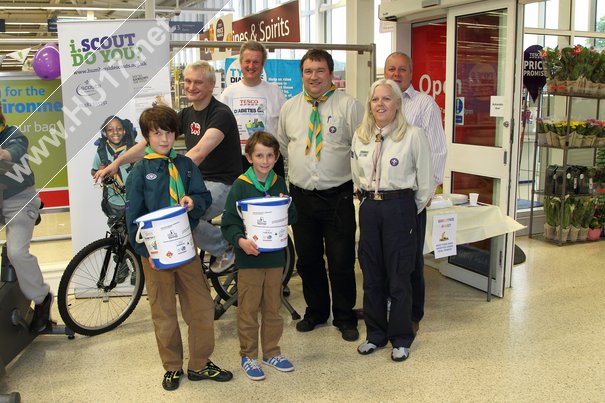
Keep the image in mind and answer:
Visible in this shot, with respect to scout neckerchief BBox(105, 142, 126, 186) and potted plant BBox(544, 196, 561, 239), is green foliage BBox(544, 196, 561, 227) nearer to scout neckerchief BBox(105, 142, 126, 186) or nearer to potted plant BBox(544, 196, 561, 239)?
potted plant BBox(544, 196, 561, 239)

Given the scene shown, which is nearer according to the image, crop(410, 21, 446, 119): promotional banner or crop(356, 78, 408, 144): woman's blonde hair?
crop(356, 78, 408, 144): woman's blonde hair

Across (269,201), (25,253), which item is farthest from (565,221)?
(25,253)

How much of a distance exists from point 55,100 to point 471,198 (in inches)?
128

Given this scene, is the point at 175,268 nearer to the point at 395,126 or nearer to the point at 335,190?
the point at 335,190

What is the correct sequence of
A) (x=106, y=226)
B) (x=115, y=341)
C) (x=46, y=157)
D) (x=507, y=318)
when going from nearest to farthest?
(x=46, y=157)
(x=115, y=341)
(x=507, y=318)
(x=106, y=226)

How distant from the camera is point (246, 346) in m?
3.11

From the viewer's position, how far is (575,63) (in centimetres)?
552

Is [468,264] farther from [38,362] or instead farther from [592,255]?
[38,362]

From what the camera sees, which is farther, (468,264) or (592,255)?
(592,255)

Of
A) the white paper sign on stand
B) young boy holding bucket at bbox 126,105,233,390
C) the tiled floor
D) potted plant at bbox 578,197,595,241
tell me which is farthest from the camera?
potted plant at bbox 578,197,595,241

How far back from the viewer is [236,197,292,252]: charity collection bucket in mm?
2824

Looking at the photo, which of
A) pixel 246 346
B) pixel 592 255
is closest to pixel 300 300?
pixel 246 346

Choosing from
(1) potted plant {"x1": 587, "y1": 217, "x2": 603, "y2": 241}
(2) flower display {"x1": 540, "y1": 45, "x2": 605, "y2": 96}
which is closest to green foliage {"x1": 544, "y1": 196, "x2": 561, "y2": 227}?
(1) potted plant {"x1": 587, "y1": 217, "x2": 603, "y2": 241}

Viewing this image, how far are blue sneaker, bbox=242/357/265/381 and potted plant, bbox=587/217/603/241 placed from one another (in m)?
4.27
